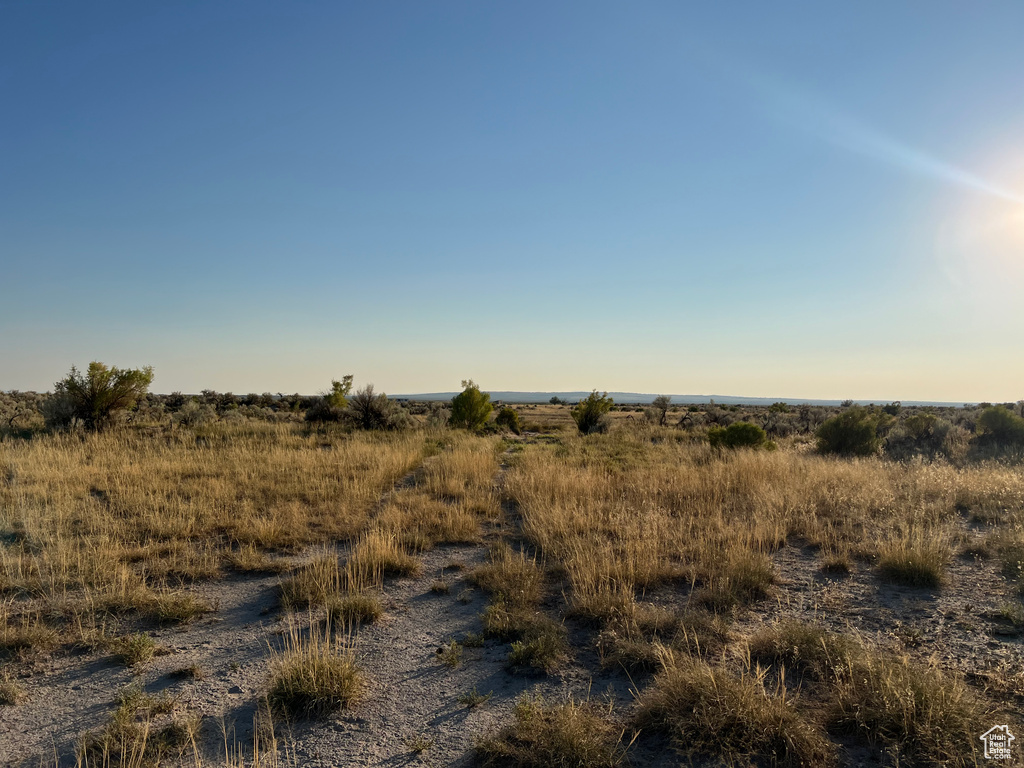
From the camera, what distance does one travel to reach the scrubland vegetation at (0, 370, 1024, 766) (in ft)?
11.0

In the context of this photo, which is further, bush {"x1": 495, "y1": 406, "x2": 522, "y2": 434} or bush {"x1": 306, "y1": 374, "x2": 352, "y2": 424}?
bush {"x1": 495, "y1": 406, "x2": 522, "y2": 434}

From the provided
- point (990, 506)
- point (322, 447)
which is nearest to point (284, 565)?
point (322, 447)

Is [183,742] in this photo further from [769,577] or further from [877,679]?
[769,577]

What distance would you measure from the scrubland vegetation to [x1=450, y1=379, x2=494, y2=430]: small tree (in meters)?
9.62

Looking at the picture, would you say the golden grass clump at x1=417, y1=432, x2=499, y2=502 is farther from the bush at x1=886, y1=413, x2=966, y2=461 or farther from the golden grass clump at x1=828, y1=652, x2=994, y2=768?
the bush at x1=886, y1=413, x2=966, y2=461

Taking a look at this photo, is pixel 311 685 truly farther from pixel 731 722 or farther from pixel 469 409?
pixel 469 409

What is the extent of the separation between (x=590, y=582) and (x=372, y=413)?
16.9 metres

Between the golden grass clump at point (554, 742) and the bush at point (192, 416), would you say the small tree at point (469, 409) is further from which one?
the golden grass clump at point (554, 742)

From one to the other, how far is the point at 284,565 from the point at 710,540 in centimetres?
577

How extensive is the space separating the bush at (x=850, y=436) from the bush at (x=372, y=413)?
15550 millimetres

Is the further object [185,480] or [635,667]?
[185,480]

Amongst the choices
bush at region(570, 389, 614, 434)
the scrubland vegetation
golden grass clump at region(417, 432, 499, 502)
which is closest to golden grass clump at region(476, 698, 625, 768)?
the scrubland vegetation

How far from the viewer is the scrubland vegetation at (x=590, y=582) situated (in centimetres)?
337

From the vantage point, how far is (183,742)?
3.38 metres
